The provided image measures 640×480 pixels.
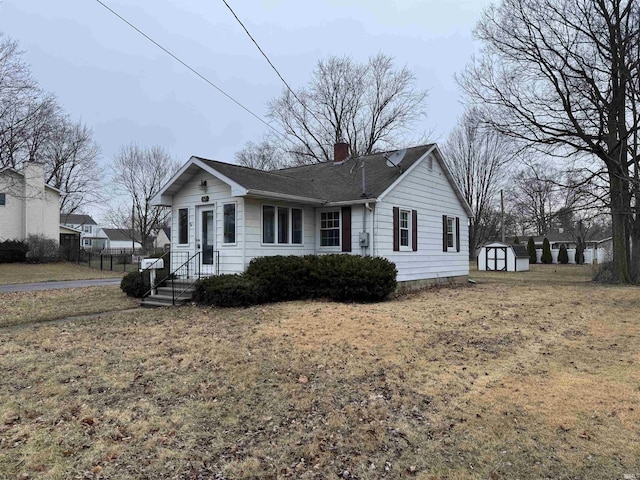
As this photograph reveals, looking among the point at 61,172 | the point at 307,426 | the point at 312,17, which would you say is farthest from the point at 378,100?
the point at 307,426

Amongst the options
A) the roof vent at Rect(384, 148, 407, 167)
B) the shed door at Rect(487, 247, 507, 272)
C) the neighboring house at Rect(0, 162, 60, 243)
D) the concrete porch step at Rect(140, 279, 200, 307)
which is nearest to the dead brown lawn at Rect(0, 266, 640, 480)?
the concrete porch step at Rect(140, 279, 200, 307)

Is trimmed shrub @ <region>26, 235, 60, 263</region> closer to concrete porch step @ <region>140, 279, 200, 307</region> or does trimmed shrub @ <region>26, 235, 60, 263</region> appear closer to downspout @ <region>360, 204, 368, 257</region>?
concrete porch step @ <region>140, 279, 200, 307</region>

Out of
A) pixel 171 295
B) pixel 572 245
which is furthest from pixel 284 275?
pixel 572 245

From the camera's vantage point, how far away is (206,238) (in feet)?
42.9

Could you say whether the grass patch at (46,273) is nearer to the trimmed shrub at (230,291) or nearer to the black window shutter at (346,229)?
the trimmed shrub at (230,291)

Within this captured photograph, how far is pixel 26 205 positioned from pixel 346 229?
25972 millimetres

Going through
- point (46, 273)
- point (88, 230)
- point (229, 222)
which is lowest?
point (46, 273)

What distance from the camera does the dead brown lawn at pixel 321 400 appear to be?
141 inches

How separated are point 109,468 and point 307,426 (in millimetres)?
1789

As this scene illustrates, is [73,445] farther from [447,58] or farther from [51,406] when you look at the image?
[447,58]

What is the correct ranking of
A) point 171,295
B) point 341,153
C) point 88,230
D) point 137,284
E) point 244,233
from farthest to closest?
1. point 88,230
2. point 341,153
3. point 137,284
4. point 244,233
5. point 171,295

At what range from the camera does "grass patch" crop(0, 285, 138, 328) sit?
31.7ft

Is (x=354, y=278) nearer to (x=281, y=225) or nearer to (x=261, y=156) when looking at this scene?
(x=281, y=225)

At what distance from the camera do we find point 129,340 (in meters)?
7.44
